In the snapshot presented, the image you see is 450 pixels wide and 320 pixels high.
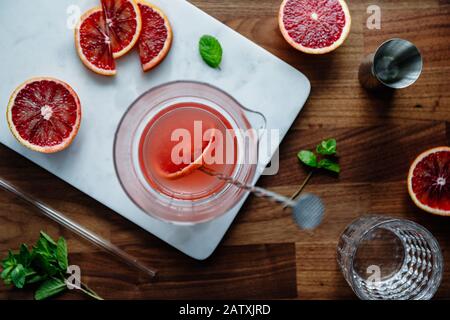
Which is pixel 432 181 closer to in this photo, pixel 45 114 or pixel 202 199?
pixel 202 199

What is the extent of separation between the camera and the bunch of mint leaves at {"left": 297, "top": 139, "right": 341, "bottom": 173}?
1635 mm

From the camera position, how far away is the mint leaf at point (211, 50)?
5.21 ft

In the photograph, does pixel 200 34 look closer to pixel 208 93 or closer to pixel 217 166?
pixel 208 93

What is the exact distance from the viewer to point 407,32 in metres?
1.68

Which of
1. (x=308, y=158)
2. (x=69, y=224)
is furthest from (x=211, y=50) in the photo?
(x=69, y=224)

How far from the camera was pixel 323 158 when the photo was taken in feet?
5.47

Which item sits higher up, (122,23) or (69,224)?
(122,23)

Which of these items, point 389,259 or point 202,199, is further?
point 389,259

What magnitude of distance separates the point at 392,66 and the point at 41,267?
1.39m

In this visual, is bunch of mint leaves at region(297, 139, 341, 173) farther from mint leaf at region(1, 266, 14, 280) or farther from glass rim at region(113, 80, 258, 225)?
mint leaf at region(1, 266, 14, 280)

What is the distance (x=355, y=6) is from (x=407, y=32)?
207 mm

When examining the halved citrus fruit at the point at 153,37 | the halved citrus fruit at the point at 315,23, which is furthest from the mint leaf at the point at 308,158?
the halved citrus fruit at the point at 153,37

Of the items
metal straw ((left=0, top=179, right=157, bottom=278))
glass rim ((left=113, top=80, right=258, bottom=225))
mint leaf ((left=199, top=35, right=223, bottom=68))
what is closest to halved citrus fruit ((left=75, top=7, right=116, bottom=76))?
glass rim ((left=113, top=80, right=258, bottom=225))

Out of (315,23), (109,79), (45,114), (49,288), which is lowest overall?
(49,288)
